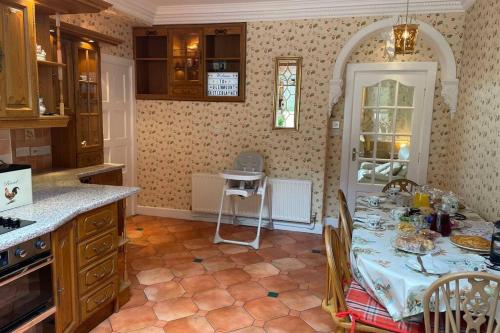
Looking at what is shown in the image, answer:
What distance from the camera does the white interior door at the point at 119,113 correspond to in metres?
4.41

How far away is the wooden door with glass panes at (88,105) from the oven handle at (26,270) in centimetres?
190

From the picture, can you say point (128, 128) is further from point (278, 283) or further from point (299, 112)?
point (278, 283)

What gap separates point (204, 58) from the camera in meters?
4.60

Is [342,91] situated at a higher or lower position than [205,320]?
higher

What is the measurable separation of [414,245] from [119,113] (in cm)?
387

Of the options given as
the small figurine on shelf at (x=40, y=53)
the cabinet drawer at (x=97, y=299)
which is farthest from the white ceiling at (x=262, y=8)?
the cabinet drawer at (x=97, y=299)

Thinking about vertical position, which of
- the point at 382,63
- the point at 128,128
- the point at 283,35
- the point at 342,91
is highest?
the point at 283,35

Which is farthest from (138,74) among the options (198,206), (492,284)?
(492,284)

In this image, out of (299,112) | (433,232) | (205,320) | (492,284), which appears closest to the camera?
(492,284)

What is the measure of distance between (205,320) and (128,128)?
303 centimetres

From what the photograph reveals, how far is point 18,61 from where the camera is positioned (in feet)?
7.28

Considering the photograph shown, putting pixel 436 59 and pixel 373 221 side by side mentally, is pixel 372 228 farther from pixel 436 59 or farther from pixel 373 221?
pixel 436 59

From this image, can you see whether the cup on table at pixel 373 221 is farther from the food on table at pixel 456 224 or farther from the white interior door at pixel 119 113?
the white interior door at pixel 119 113

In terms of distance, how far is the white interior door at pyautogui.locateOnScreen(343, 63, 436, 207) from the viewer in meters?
4.23
